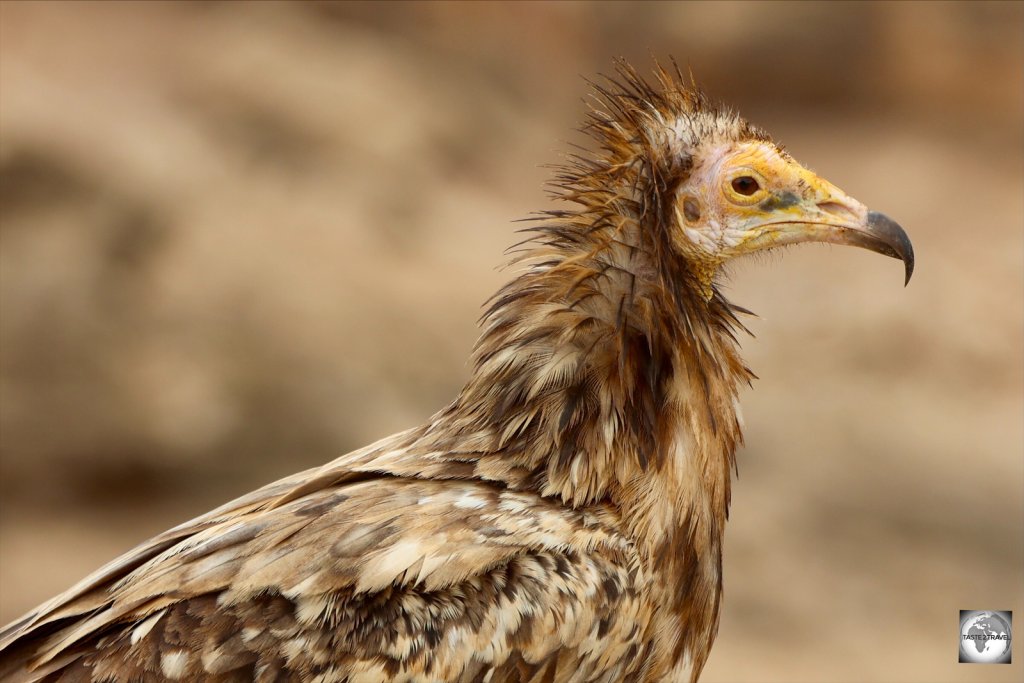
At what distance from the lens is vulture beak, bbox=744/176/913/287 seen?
Answer: 3.39 metres

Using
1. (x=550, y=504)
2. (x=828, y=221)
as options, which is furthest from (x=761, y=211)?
(x=550, y=504)

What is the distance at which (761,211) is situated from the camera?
3.45m

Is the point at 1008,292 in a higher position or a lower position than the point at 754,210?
higher

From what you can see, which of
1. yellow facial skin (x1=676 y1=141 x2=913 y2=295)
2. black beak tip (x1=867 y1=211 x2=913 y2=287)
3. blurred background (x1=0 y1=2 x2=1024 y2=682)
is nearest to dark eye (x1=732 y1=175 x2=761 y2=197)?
yellow facial skin (x1=676 y1=141 x2=913 y2=295)

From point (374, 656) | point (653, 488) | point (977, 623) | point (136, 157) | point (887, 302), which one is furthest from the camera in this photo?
point (887, 302)

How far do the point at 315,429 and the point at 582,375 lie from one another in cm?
480

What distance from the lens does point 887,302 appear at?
9.46 metres

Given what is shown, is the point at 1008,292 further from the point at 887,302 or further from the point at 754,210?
the point at 754,210

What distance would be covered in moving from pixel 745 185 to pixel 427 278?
5655 millimetres

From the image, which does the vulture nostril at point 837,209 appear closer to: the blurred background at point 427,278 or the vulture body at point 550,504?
the vulture body at point 550,504

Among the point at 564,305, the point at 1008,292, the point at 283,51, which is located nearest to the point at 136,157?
the point at 283,51

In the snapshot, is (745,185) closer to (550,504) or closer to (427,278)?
(550,504)

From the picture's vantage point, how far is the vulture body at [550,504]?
2855 millimetres

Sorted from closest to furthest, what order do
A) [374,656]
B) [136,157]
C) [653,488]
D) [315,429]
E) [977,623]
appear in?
[374,656] → [653,488] → [977,623] → [315,429] → [136,157]
